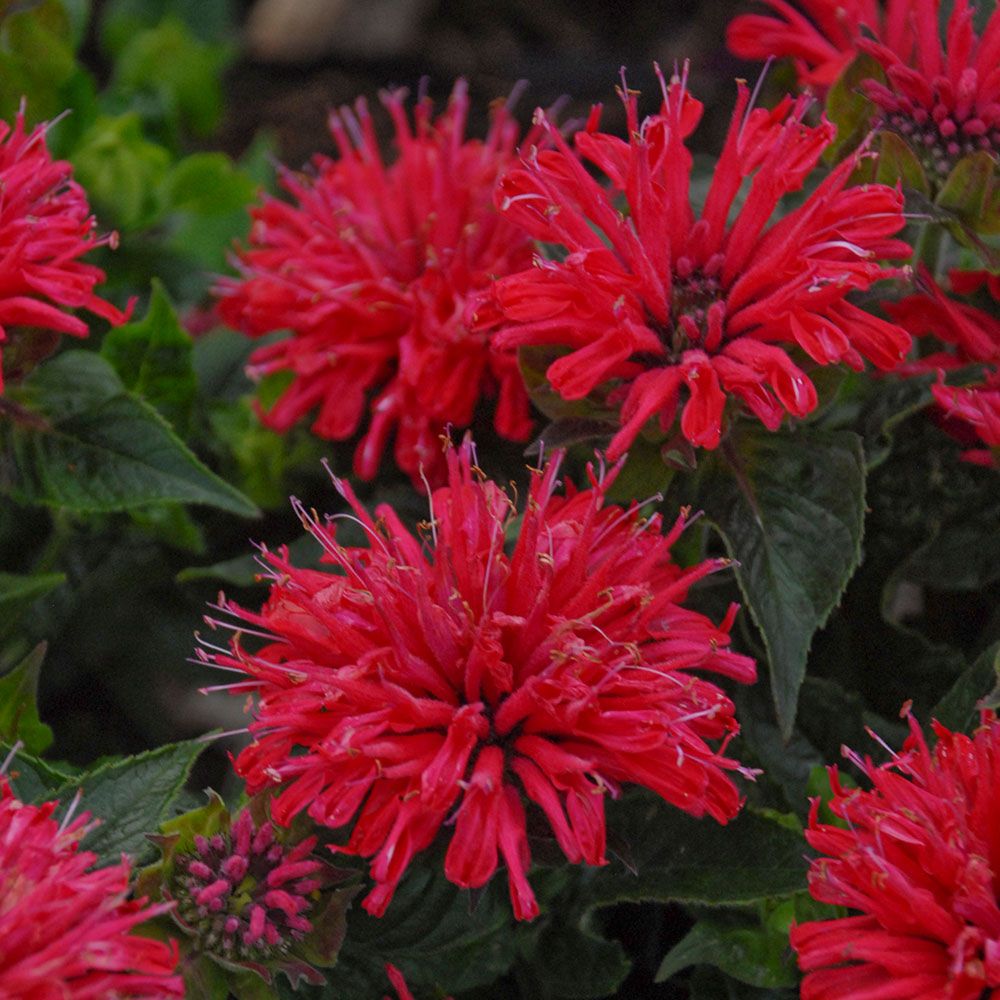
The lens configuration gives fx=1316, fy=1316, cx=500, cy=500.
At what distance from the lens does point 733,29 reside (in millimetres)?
732

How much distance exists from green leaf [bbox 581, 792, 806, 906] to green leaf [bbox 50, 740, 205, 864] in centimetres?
19

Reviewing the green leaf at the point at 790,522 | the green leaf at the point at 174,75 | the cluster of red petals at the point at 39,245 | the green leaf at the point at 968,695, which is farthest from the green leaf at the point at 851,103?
the green leaf at the point at 174,75

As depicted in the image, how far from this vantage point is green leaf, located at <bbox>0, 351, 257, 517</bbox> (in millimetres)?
682

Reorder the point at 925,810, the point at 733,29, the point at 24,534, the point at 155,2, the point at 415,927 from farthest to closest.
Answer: the point at 155,2
the point at 24,534
the point at 733,29
the point at 415,927
the point at 925,810

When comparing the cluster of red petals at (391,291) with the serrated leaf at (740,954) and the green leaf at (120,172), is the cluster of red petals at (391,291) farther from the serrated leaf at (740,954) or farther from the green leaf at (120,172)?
the serrated leaf at (740,954)

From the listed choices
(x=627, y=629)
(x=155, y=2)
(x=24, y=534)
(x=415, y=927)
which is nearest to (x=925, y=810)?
(x=627, y=629)

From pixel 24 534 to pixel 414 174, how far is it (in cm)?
35

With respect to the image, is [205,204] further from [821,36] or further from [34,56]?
[821,36]

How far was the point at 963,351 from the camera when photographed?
0.69 metres

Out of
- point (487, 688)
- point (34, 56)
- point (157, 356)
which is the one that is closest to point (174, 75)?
point (34, 56)

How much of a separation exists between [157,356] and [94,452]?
0.36 ft

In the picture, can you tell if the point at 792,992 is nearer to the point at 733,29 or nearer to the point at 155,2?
the point at 733,29

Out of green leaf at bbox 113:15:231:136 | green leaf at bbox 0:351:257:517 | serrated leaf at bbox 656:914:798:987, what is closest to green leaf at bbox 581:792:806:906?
serrated leaf at bbox 656:914:798:987

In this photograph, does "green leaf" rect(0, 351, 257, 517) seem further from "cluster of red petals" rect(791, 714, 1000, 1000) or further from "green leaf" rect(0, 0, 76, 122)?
"cluster of red petals" rect(791, 714, 1000, 1000)
